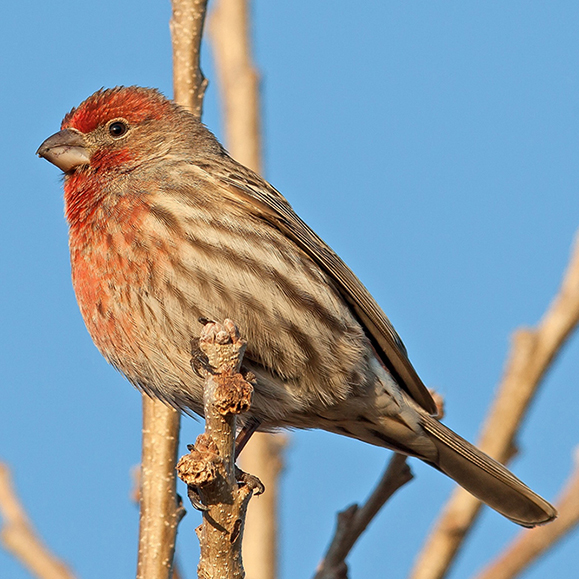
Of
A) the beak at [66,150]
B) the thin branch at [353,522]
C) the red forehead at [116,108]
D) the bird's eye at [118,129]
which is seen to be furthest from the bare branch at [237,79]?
the thin branch at [353,522]

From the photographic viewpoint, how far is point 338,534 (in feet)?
17.2

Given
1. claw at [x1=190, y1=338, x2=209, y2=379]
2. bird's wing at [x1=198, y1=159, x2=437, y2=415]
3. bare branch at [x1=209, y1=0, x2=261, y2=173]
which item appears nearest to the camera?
claw at [x1=190, y1=338, x2=209, y2=379]

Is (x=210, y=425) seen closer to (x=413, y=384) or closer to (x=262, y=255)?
(x=262, y=255)

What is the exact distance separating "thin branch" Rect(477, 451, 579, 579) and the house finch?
2.27ft

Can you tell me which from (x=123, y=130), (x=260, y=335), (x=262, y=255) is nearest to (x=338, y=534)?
(x=260, y=335)

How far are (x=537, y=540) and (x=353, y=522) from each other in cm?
120

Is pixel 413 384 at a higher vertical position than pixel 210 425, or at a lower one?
higher

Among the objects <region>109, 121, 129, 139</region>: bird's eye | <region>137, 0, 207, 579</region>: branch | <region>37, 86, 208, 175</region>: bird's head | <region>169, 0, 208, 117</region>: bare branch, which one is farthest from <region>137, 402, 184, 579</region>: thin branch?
<region>169, 0, 208, 117</region>: bare branch

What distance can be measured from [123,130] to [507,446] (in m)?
3.60

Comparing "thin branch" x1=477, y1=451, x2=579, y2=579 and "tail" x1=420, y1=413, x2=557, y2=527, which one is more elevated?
"tail" x1=420, y1=413, x2=557, y2=527

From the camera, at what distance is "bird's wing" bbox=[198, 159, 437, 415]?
20.8ft

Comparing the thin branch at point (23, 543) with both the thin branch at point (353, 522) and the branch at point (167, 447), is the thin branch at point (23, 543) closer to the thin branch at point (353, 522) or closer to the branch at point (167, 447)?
the branch at point (167, 447)

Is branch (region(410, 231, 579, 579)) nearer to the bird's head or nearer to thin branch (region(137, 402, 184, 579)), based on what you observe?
thin branch (region(137, 402, 184, 579))

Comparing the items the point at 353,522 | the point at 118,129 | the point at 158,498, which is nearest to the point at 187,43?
the point at 118,129
